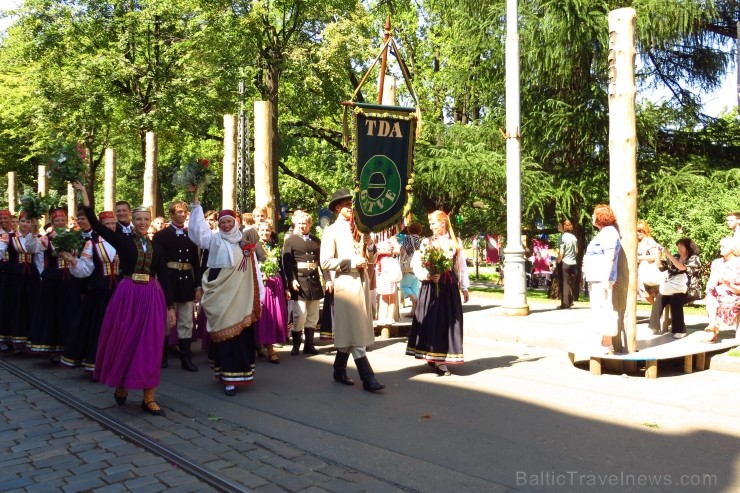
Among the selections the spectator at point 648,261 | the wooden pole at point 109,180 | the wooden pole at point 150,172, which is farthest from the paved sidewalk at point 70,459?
the wooden pole at point 109,180

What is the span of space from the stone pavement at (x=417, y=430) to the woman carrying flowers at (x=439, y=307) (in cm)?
32

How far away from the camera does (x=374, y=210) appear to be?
25.8 feet

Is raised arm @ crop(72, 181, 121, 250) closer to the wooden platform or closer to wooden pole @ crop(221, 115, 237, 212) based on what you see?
the wooden platform

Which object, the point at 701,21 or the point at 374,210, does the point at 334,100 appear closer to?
the point at 701,21

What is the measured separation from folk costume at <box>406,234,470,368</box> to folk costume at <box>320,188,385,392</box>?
0.86 m

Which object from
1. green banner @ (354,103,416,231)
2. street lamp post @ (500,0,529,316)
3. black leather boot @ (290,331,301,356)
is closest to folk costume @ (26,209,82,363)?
black leather boot @ (290,331,301,356)

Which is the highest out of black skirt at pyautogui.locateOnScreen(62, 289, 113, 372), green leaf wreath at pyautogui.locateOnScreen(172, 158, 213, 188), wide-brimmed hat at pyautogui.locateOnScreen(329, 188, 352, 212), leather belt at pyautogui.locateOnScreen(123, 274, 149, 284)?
green leaf wreath at pyautogui.locateOnScreen(172, 158, 213, 188)

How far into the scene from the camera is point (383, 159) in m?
8.42

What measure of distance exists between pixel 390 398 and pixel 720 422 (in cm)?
295

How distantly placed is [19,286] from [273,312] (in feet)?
12.5

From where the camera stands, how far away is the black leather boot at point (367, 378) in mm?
6988

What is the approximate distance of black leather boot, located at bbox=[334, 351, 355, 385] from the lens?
739cm

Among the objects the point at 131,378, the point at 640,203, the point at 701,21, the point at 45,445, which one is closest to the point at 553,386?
the point at 131,378

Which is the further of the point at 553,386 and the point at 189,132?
the point at 189,132
